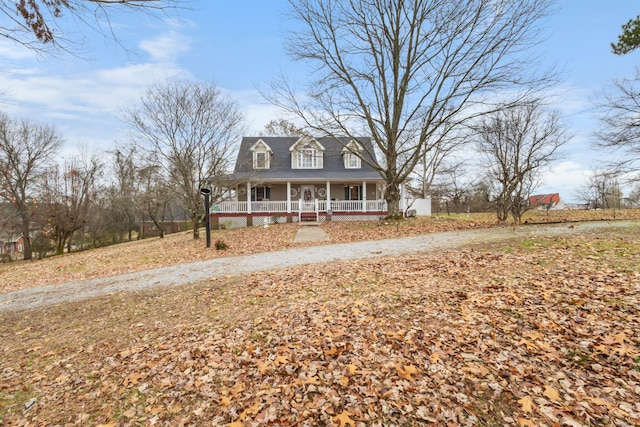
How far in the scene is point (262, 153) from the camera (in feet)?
73.4

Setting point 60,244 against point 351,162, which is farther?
point 351,162

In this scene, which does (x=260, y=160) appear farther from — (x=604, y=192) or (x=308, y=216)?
(x=604, y=192)

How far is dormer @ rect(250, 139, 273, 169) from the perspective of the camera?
2152cm

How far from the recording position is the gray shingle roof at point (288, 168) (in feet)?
66.7

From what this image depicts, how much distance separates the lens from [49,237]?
72.1 feet

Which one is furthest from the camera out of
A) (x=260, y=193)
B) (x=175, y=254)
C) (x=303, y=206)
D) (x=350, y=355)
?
(x=260, y=193)

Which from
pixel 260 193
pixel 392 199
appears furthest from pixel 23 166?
pixel 392 199

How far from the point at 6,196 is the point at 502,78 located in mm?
31368

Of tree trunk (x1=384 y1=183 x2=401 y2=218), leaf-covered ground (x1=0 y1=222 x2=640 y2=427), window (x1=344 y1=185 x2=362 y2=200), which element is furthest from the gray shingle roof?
leaf-covered ground (x1=0 y1=222 x2=640 y2=427)

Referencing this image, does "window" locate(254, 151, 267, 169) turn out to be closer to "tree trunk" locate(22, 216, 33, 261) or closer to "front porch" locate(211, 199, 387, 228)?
"front porch" locate(211, 199, 387, 228)

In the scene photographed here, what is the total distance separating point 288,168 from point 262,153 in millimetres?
2271

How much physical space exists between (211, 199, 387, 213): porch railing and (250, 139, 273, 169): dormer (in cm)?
296

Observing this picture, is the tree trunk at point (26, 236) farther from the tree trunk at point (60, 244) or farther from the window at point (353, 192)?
the window at point (353, 192)

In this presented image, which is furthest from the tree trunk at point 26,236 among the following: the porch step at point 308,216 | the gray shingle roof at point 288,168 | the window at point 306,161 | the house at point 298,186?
the window at point 306,161
